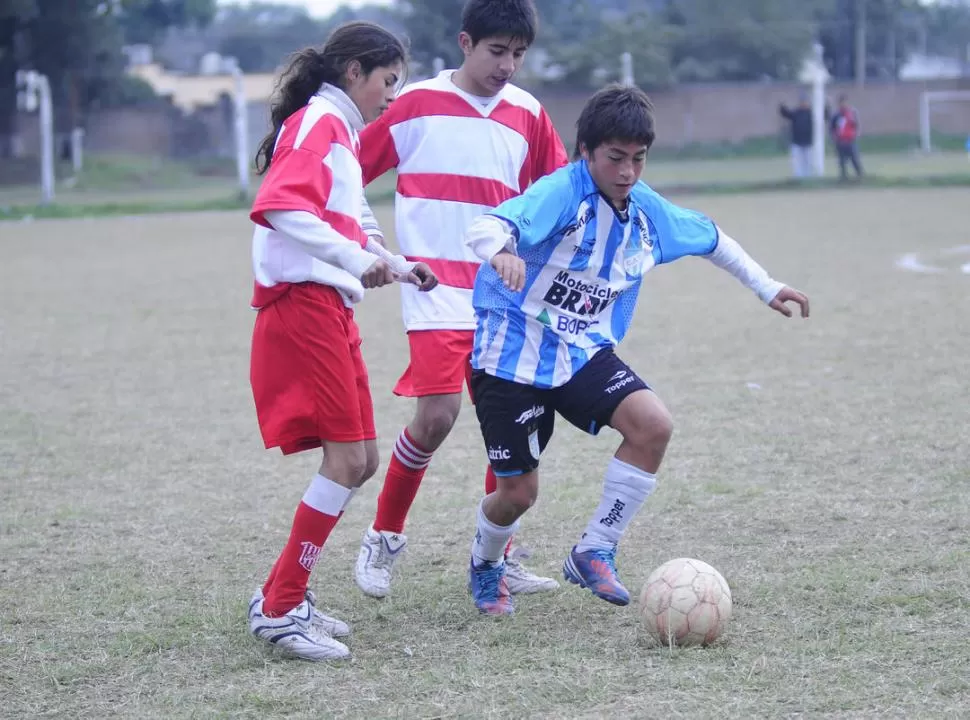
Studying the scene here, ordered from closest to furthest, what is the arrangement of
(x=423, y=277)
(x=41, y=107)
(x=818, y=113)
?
(x=423, y=277)
(x=818, y=113)
(x=41, y=107)

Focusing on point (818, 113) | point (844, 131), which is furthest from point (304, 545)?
point (818, 113)

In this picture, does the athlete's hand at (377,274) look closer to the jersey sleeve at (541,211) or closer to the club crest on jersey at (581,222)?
the jersey sleeve at (541,211)

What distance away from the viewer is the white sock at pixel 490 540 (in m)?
4.04

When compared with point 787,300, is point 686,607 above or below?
below

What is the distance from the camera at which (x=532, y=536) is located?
489 centimetres

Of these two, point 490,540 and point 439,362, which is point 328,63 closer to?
point 439,362

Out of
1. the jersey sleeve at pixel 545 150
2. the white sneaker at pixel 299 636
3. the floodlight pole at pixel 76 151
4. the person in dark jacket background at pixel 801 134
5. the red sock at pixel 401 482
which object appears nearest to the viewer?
the white sneaker at pixel 299 636

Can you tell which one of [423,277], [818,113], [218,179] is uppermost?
[818,113]

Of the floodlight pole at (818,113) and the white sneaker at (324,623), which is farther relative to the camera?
the floodlight pole at (818,113)

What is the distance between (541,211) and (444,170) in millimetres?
726

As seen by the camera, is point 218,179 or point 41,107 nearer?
point 41,107

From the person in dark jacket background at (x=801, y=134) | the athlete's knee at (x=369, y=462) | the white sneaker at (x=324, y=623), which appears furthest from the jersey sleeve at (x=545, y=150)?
the person in dark jacket background at (x=801, y=134)

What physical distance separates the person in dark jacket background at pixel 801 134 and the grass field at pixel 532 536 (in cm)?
1471

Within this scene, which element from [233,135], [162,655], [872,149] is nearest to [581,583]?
[162,655]
